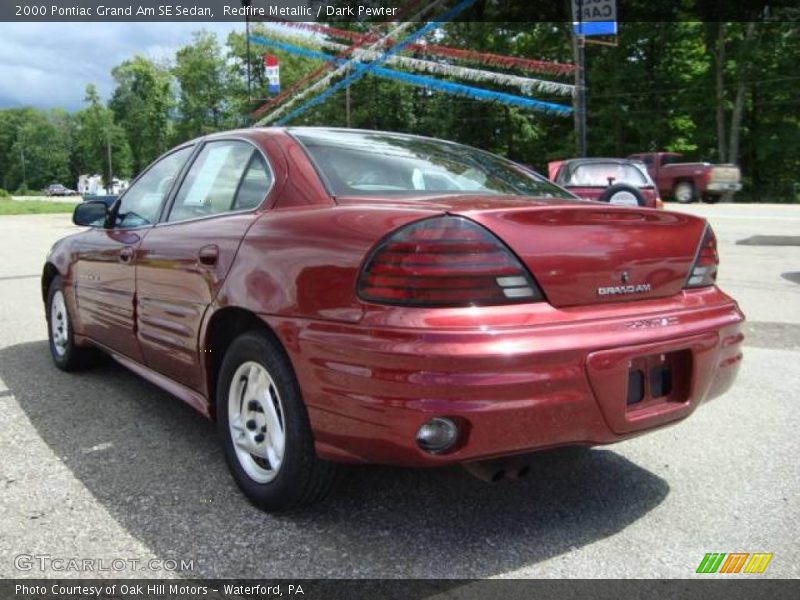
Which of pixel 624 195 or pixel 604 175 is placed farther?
pixel 604 175

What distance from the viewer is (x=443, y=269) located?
2.27 metres

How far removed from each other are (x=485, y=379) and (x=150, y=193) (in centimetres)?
276

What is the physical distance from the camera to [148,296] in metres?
3.59

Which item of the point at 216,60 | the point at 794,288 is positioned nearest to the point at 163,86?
→ the point at 216,60

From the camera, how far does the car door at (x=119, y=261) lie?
3.87m

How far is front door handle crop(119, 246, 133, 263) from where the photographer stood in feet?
12.6

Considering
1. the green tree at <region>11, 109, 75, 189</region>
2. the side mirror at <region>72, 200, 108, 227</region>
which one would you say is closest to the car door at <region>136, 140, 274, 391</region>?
the side mirror at <region>72, 200, 108, 227</region>

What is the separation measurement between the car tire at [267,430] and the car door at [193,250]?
30 centimetres

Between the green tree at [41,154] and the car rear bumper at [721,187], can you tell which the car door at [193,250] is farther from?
the green tree at [41,154]

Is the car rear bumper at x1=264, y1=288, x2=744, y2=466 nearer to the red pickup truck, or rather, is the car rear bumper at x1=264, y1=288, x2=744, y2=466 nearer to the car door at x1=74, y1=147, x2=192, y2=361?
the car door at x1=74, y1=147, x2=192, y2=361

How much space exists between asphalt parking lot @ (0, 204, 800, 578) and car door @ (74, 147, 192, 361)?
0.47 m

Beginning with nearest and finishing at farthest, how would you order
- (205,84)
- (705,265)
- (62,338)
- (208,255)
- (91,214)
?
(705,265) → (208,255) → (91,214) → (62,338) → (205,84)

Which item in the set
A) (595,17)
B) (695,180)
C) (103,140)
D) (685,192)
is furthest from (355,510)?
(103,140)

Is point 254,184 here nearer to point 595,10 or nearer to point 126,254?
point 126,254
